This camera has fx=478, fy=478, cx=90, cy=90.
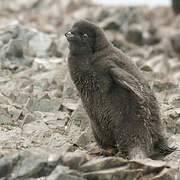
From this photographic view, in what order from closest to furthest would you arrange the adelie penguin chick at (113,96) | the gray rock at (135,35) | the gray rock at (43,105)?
the adelie penguin chick at (113,96) < the gray rock at (43,105) < the gray rock at (135,35)

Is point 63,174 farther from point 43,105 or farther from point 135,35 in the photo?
point 135,35

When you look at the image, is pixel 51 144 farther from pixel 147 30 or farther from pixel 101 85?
pixel 147 30

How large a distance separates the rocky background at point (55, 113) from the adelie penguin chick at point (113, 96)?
14.3 inches

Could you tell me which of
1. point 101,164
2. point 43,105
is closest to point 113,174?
point 101,164

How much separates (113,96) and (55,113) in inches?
76.6

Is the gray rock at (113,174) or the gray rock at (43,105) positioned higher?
the gray rock at (43,105)

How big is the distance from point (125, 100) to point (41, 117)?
195cm

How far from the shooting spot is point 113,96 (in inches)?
233

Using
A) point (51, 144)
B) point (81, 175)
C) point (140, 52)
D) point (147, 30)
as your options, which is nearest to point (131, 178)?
point (81, 175)

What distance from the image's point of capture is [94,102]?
602cm

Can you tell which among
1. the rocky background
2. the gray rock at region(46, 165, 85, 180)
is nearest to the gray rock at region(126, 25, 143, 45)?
the rocky background

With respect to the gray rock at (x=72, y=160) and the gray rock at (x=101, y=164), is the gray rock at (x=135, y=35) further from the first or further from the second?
the gray rock at (x=72, y=160)

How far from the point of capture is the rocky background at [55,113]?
500 centimetres

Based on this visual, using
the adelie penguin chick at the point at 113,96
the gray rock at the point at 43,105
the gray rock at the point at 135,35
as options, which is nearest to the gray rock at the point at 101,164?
the adelie penguin chick at the point at 113,96
